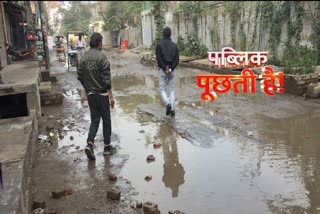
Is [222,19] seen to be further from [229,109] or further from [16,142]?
[16,142]

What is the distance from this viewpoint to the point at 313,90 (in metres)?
9.47

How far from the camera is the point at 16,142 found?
5484mm

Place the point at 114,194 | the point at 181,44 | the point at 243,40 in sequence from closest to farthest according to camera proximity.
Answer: the point at 114,194 → the point at 243,40 → the point at 181,44

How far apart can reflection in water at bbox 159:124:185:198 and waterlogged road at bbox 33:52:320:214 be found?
0.04 feet

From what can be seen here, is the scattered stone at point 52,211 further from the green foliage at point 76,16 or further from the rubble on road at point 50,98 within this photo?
the green foliage at point 76,16

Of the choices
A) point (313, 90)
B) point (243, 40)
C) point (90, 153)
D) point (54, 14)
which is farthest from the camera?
point (54, 14)

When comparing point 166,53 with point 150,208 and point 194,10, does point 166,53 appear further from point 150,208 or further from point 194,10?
point 194,10

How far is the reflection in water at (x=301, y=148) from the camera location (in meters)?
4.24

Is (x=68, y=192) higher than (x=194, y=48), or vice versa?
(x=194, y=48)

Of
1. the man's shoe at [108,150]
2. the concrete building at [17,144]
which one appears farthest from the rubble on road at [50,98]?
the man's shoe at [108,150]

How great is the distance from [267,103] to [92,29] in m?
59.3

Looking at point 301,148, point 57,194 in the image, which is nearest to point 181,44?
point 301,148

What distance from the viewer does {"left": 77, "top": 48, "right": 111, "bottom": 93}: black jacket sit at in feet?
19.3

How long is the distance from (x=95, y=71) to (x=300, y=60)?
7659mm
